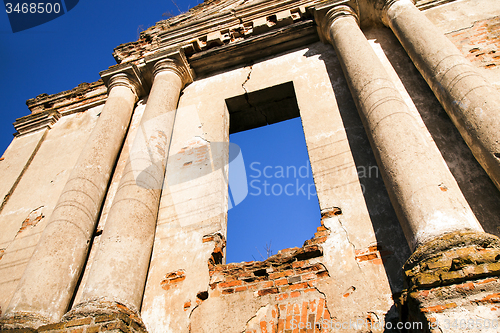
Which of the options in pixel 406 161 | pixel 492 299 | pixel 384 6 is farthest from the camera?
pixel 384 6

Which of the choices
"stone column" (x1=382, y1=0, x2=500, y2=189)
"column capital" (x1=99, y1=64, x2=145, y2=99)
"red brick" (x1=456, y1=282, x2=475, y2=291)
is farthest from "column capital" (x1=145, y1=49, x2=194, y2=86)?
"red brick" (x1=456, y1=282, x2=475, y2=291)

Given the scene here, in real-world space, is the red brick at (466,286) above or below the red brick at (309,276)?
below

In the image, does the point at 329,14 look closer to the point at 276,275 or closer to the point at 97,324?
the point at 276,275

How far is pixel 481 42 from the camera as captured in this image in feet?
17.5

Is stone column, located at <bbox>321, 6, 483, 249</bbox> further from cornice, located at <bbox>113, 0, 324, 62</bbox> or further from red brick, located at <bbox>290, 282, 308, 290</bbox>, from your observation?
cornice, located at <bbox>113, 0, 324, 62</bbox>

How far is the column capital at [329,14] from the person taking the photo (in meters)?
5.93

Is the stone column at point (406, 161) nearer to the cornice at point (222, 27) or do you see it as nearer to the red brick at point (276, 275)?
the red brick at point (276, 275)

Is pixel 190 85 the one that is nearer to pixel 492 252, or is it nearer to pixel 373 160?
pixel 373 160

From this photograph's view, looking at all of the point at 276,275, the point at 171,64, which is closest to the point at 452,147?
the point at 276,275

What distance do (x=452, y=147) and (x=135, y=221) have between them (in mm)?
3854

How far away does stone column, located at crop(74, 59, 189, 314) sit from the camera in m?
3.41

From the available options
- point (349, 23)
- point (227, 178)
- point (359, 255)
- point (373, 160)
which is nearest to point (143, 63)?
point (227, 178)

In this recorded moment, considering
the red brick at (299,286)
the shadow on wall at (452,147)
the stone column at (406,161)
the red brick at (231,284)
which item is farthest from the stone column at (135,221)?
the shadow on wall at (452,147)

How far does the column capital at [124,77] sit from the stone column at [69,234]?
70cm
